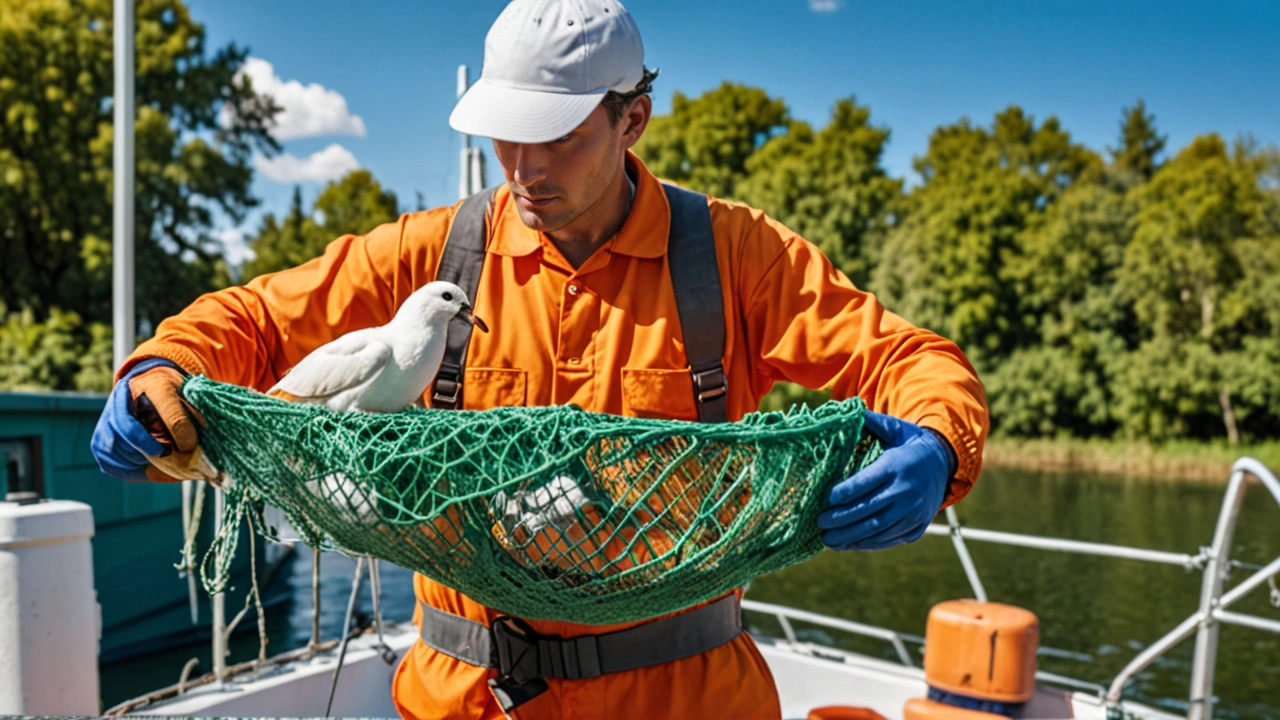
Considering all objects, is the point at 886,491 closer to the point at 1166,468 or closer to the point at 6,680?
the point at 6,680

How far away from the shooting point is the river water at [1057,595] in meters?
13.4

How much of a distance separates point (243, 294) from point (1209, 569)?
3754 millimetres

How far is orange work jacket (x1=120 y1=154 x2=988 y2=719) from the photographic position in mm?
2195

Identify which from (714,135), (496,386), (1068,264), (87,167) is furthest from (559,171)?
(714,135)

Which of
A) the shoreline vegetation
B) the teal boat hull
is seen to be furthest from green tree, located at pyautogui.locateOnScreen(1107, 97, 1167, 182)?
the teal boat hull

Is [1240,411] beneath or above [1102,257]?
beneath

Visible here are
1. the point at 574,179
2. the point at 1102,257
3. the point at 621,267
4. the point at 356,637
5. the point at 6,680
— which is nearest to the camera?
the point at 574,179

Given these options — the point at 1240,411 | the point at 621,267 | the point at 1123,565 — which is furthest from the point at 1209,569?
the point at 1240,411

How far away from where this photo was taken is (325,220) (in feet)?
184

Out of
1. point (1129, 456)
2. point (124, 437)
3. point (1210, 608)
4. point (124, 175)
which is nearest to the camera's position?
point (124, 437)

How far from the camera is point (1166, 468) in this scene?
34594mm

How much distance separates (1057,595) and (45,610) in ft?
58.4

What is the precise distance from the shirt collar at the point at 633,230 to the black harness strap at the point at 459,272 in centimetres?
4

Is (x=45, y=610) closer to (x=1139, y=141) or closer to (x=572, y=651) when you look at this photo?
(x=572, y=651)
